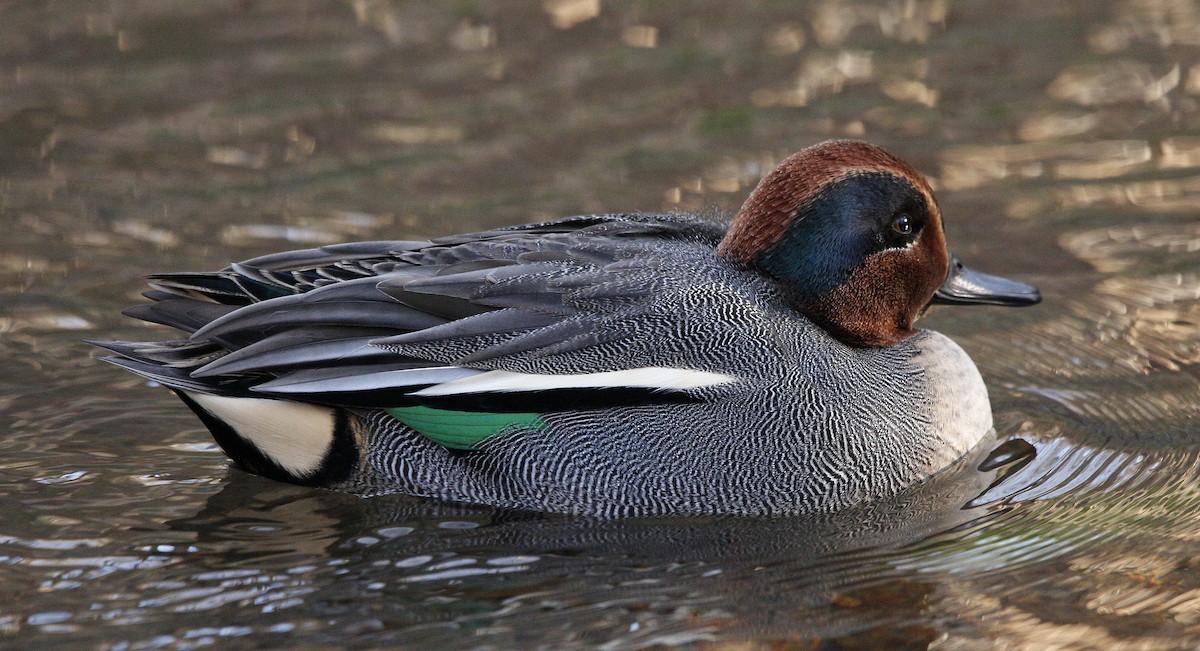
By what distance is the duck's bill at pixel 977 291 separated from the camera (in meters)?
6.02

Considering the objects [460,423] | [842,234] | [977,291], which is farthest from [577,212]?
[460,423]

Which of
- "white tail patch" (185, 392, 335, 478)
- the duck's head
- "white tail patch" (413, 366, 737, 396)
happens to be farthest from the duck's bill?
"white tail patch" (185, 392, 335, 478)

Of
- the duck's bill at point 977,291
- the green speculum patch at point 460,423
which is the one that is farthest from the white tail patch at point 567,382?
the duck's bill at point 977,291

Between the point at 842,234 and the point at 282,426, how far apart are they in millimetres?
2113

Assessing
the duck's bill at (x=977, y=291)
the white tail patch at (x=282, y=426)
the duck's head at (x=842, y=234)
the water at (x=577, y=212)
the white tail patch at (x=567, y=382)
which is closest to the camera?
the water at (x=577, y=212)

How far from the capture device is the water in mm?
4887

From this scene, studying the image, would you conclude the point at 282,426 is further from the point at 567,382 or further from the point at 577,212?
the point at 577,212

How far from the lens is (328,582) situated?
5012 millimetres

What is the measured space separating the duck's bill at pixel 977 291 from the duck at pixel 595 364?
39 centimetres

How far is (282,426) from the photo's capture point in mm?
5434

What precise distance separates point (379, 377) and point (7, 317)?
2.47 meters

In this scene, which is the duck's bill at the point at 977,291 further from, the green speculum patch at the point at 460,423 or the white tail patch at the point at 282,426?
the white tail patch at the point at 282,426

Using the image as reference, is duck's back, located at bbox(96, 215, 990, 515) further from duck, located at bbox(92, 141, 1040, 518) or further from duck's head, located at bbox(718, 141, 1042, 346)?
duck's head, located at bbox(718, 141, 1042, 346)

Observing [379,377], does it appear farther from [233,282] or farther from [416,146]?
[416,146]
